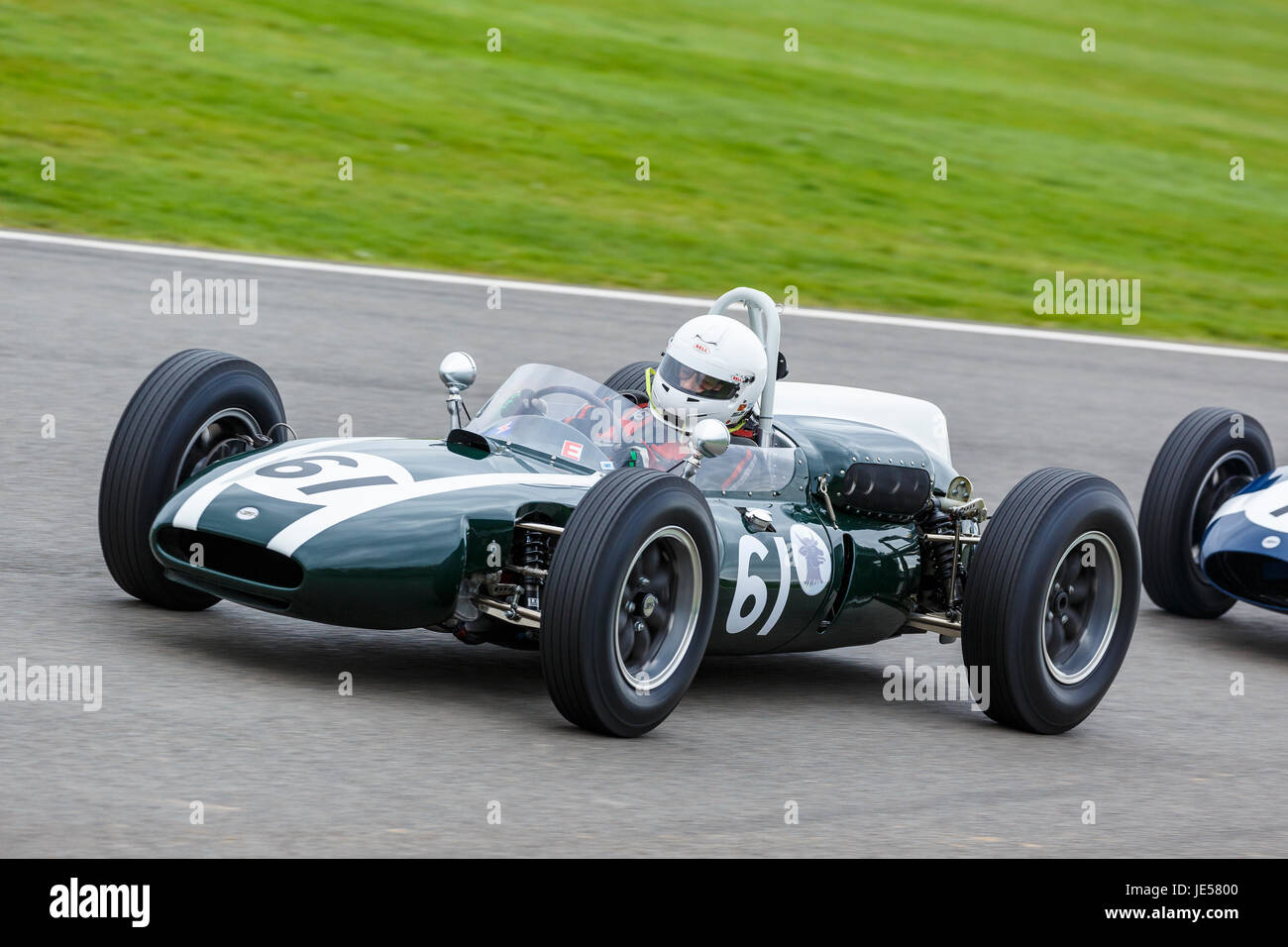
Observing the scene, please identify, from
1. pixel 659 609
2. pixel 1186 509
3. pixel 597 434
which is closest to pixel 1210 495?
pixel 1186 509

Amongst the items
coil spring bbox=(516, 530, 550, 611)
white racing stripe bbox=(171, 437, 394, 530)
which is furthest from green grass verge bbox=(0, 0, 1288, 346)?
coil spring bbox=(516, 530, 550, 611)

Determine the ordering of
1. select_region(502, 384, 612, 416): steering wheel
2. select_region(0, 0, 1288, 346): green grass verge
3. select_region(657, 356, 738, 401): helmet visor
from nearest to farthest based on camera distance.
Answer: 1. select_region(502, 384, 612, 416): steering wheel
2. select_region(657, 356, 738, 401): helmet visor
3. select_region(0, 0, 1288, 346): green grass verge

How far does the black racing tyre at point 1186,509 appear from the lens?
851 centimetres

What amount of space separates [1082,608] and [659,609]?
67.7 inches

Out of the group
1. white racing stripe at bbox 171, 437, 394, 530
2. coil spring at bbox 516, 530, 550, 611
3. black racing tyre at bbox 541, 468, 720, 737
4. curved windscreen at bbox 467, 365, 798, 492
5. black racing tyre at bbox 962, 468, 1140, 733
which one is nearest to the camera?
black racing tyre at bbox 541, 468, 720, 737

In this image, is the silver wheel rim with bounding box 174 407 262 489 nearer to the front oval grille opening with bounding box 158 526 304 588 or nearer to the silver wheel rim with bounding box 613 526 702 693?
the front oval grille opening with bounding box 158 526 304 588

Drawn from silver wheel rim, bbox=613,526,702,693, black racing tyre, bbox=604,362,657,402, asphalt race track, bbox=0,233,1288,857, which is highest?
black racing tyre, bbox=604,362,657,402

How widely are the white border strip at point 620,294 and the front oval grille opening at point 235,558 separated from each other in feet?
25.1

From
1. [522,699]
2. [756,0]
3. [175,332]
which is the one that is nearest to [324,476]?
[522,699]

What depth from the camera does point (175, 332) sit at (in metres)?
11.7

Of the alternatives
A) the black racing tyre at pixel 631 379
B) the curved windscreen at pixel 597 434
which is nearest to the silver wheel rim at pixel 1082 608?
the curved windscreen at pixel 597 434

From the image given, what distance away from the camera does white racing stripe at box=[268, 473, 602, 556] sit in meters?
5.78

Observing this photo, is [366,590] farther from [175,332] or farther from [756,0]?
[756,0]

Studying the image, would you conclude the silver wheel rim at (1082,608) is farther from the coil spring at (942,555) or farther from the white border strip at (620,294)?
the white border strip at (620,294)
